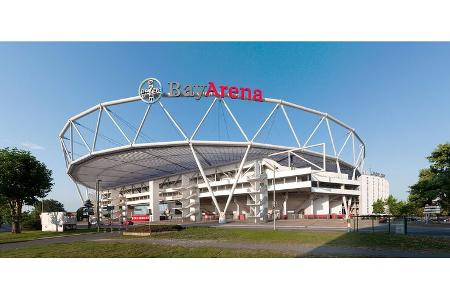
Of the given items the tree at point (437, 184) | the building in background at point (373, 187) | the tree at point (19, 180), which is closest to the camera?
the tree at point (437, 184)

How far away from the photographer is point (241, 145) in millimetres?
60844

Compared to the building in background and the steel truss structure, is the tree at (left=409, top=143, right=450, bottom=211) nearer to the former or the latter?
the steel truss structure

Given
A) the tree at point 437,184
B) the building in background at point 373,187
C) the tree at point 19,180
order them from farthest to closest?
the building in background at point 373,187
the tree at point 19,180
the tree at point 437,184

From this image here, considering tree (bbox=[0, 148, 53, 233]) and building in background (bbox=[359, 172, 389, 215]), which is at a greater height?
tree (bbox=[0, 148, 53, 233])

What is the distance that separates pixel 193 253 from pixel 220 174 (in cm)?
6793

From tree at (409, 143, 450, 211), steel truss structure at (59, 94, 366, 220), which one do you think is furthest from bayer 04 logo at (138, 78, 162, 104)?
tree at (409, 143, 450, 211)

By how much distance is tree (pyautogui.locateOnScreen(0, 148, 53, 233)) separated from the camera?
4781cm

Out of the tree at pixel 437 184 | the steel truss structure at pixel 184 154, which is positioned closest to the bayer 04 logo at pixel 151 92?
the steel truss structure at pixel 184 154

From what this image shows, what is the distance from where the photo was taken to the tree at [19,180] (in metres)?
47.8

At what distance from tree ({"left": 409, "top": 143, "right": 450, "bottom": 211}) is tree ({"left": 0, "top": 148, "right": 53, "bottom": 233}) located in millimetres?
55541

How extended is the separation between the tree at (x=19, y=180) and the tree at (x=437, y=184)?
55541 millimetres

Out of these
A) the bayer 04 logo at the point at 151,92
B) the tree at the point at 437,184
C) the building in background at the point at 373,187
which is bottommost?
the building in background at the point at 373,187

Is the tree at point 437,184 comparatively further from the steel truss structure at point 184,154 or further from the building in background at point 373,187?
the building in background at point 373,187

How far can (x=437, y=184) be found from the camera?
120ft
